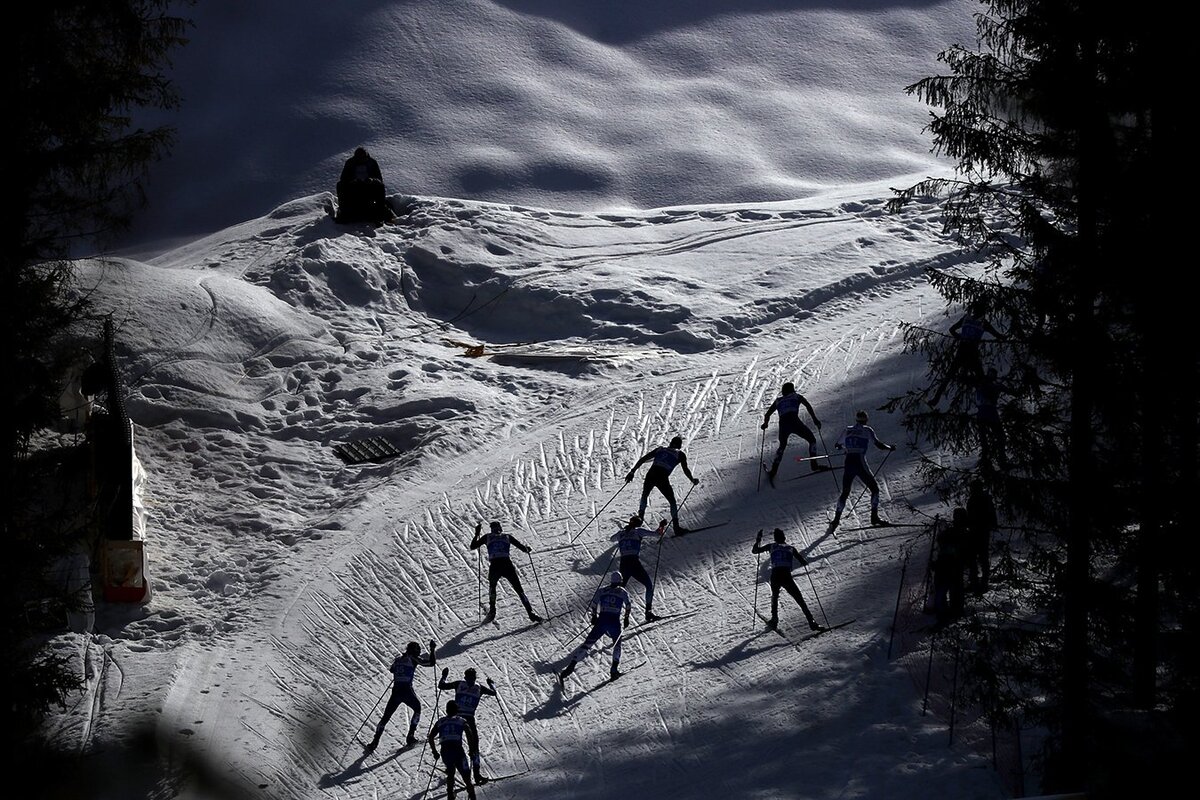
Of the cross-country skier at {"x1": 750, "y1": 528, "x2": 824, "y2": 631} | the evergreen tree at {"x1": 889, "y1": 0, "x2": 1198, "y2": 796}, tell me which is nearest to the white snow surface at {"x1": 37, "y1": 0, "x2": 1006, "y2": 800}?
the cross-country skier at {"x1": 750, "y1": 528, "x2": 824, "y2": 631}

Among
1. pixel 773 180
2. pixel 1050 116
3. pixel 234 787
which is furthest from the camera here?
pixel 773 180

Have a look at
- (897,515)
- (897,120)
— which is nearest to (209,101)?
(897,120)

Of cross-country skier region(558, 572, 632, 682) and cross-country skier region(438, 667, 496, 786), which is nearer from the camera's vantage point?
cross-country skier region(438, 667, 496, 786)

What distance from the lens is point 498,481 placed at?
69.3ft

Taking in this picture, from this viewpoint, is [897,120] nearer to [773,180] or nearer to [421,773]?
[773,180]

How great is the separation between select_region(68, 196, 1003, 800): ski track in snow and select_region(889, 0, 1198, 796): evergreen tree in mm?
3046

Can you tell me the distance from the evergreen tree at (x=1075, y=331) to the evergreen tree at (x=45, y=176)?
793 centimetres

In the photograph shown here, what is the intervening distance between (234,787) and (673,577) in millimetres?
14321

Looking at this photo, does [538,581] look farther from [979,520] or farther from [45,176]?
[45,176]

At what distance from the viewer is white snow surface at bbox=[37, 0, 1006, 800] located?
1415cm

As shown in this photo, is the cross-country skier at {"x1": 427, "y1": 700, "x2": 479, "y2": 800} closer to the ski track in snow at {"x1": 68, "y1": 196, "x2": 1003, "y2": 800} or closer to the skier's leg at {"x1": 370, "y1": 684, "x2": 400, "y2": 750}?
the ski track in snow at {"x1": 68, "y1": 196, "x2": 1003, "y2": 800}

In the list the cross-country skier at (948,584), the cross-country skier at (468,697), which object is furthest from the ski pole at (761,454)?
the cross-country skier at (468,697)

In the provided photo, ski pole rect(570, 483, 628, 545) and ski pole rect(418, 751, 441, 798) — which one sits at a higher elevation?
ski pole rect(570, 483, 628, 545)

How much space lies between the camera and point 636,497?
792 inches
